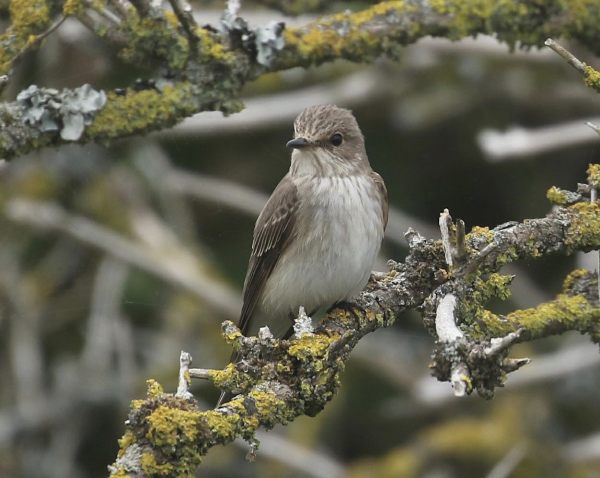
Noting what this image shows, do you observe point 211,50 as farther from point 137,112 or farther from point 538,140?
point 538,140

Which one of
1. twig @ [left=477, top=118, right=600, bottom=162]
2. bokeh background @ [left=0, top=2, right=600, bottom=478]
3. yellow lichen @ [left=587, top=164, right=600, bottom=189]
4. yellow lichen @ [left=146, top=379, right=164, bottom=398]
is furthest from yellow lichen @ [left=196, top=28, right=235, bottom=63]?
bokeh background @ [left=0, top=2, right=600, bottom=478]

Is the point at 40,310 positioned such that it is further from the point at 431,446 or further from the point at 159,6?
the point at 159,6

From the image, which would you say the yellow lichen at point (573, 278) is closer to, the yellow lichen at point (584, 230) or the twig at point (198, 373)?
the yellow lichen at point (584, 230)

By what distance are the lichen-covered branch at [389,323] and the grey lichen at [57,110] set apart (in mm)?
1111

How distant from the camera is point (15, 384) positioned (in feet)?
24.2

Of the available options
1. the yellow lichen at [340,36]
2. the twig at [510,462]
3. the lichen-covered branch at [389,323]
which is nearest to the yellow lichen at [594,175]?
the lichen-covered branch at [389,323]

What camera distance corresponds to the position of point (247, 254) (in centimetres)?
773

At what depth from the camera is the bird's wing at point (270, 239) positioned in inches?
213

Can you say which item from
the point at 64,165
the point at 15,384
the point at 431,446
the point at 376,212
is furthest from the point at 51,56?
the point at 431,446

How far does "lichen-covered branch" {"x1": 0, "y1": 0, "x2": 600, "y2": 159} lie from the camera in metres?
4.21

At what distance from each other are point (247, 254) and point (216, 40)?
3351mm

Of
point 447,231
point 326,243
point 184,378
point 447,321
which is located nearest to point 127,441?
point 184,378

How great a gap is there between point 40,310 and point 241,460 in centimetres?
172

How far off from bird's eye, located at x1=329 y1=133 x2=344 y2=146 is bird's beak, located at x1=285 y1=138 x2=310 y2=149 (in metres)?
0.18
